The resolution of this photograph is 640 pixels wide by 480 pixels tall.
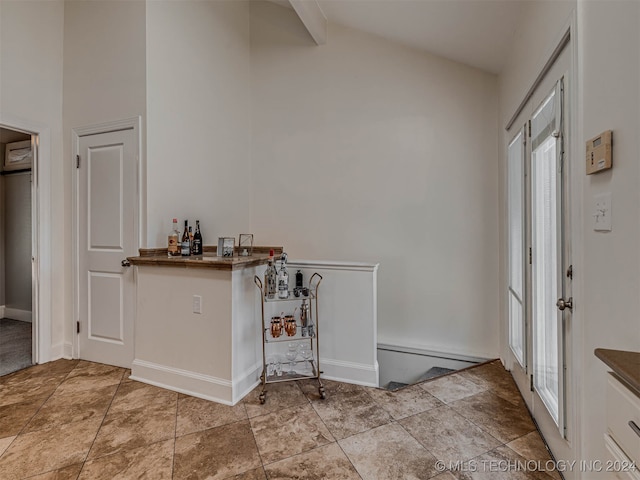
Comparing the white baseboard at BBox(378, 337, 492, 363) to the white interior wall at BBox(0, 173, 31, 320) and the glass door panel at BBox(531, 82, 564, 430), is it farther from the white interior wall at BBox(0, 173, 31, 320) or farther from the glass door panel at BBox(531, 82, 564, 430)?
the white interior wall at BBox(0, 173, 31, 320)

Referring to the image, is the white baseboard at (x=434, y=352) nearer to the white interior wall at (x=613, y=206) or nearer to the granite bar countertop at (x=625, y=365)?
the white interior wall at (x=613, y=206)

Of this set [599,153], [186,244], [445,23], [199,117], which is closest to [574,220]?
[599,153]

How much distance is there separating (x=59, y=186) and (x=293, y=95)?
101 inches

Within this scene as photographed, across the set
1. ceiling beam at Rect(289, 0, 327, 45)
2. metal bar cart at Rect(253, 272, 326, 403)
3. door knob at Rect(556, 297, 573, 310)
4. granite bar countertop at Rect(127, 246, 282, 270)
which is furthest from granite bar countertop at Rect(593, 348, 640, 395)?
ceiling beam at Rect(289, 0, 327, 45)

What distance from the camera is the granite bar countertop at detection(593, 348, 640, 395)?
0.71m

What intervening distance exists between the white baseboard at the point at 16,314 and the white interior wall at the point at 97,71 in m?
1.82

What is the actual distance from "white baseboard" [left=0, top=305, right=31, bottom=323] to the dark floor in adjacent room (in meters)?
0.06

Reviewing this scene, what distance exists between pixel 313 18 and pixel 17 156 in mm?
4163

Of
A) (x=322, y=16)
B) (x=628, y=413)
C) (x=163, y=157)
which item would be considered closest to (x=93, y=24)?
(x=163, y=157)

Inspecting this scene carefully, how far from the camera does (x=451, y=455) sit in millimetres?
1682

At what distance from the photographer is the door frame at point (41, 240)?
2912 millimetres

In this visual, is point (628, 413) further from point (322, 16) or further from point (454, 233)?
point (322, 16)

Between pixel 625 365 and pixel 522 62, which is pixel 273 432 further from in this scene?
pixel 522 62

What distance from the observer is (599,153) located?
1.12m
